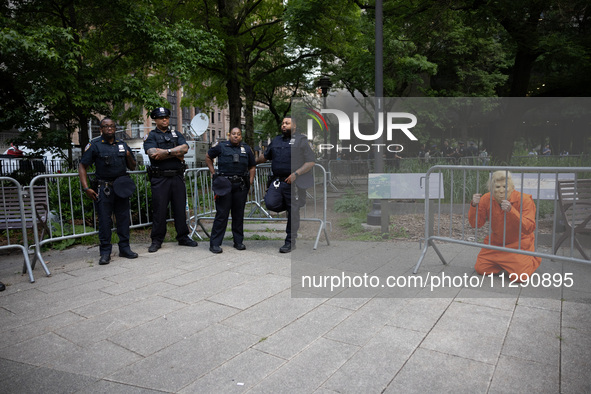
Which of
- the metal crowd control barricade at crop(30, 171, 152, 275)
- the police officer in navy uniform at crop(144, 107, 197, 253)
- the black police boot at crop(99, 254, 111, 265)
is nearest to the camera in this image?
the black police boot at crop(99, 254, 111, 265)

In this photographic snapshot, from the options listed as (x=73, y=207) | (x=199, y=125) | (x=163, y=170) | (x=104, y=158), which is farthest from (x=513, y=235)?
(x=199, y=125)

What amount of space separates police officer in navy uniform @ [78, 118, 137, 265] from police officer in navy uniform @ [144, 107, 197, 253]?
437 mm

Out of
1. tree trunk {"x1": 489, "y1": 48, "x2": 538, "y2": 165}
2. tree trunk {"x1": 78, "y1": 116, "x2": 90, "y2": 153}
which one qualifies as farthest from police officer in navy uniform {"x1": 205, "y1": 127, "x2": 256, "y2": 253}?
tree trunk {"x1": 489, "y1": 48, "x2": 538, "y2": 165}

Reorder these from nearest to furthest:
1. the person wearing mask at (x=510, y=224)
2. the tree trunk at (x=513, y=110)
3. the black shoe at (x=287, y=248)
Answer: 1. the person wearing mask at (x=510, y=224)
2. the black shoe at (x=287, y=248)
3. the tree trunk at (x=513, y=110)

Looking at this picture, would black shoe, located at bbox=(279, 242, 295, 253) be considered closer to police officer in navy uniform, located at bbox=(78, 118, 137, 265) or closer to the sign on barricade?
the sign on barricade

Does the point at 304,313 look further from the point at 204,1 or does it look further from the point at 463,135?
the point at 463,135

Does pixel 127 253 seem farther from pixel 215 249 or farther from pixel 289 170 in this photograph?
pixel 289 170

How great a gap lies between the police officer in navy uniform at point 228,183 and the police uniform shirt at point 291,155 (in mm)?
510

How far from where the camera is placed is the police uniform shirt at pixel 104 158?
5.79 meters

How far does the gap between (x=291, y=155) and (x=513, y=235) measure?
9.94 ft

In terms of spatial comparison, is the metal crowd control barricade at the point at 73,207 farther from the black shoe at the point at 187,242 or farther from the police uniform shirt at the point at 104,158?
the black shoe at the point at 187,242

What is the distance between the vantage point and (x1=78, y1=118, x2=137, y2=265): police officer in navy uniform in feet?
19.0

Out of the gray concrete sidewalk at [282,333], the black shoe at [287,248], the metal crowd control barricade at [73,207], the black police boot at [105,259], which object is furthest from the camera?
the metal crowd control barricade at [73,207]

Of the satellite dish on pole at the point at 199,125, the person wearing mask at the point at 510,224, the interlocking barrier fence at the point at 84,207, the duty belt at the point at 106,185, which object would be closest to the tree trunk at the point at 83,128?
the interlocking barrier fence at the point at 84,207
